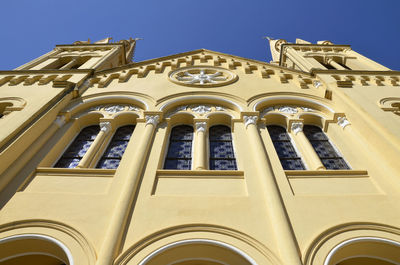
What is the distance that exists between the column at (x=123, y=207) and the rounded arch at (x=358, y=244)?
263cm

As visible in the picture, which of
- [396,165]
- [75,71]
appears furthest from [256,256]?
[75,71]

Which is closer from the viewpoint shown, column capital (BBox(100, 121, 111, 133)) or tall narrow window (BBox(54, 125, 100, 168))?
tall narrow window (BBox(54, 125, 100, 168))

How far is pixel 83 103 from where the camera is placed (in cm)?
826

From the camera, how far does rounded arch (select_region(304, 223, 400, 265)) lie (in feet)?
12.6

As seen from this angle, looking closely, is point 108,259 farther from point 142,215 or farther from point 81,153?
point 81,153

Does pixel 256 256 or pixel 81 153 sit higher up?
pixel 81 153

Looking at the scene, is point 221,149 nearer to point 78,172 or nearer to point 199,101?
point 199,101

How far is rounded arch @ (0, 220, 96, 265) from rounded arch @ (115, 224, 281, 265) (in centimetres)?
61

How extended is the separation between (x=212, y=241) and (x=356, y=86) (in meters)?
7.29

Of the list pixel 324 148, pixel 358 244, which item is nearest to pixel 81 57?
pixel 324 148

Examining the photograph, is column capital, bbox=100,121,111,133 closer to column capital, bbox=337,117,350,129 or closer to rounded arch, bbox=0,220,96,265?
rounded arch, bbox=0,220,96,265

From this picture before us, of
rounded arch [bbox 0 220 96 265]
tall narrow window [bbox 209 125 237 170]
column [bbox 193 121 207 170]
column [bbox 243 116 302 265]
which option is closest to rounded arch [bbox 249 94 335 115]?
tall narrow window [bbox 209 125 237 170]

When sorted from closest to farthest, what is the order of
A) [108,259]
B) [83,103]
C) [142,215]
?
[108,259] < [142,215] < [83,103]

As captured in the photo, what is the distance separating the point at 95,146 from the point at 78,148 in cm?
70
